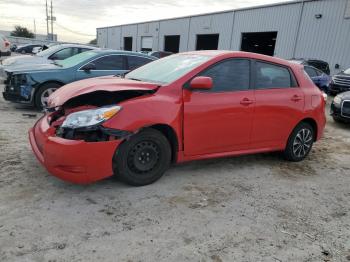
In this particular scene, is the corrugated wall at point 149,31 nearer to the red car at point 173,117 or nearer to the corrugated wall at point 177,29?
the corrugated wall at point 177,29

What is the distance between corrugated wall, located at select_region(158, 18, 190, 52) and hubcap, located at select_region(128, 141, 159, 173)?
3268 cm

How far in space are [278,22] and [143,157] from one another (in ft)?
74.8

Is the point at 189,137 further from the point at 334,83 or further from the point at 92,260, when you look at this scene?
the point at 334,83

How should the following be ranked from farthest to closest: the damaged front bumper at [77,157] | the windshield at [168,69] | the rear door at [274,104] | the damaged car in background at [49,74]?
the damaged car in background at [49,74] < the rear door at [274,104] < the windshield at [168,69] < the damaged front bumper at [77,157]

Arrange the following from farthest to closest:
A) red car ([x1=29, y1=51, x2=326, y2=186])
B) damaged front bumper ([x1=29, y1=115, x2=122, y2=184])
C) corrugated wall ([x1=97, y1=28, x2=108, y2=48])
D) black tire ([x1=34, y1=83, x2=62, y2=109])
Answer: corrugated wall ([x1=97, y1=28, x2=108, y2=48])
black tire ([x1=34, y1=83, x2=62, y2=109])
red car ([x1=29, y1=51, x2=326, y2=186])
damaged front bumper ([x1=29, y1=115, x2=122, y2=184])

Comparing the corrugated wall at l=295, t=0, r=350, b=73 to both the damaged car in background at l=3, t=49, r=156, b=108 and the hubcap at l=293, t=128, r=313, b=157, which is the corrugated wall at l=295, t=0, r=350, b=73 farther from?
the hubcap at l=293, t=128, r=313, b=157

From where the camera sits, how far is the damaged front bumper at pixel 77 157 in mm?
3490

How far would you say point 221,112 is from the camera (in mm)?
4395

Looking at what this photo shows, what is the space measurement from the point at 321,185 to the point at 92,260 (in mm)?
3264

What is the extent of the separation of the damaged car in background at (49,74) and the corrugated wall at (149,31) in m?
34.5

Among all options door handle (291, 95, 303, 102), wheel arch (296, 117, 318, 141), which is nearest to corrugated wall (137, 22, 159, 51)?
wheel arch (296, 117, 318, 141)

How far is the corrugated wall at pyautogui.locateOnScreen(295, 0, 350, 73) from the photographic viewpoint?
65.7ft

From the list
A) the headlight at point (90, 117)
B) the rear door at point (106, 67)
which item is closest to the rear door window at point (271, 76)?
the headlight at point (90, 117)

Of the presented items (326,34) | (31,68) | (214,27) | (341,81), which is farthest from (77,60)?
(214,27)
